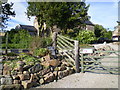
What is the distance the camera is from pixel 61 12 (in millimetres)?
15852

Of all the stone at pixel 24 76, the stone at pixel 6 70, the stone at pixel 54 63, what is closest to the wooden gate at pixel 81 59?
the stone at pixel 54 63

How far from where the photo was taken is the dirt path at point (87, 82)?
11.8ft

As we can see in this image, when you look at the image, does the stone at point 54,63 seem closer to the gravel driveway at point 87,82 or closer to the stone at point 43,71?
the stone at point 43,71

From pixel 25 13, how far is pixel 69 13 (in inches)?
353

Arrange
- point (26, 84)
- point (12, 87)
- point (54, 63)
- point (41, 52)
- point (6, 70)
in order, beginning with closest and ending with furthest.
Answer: point (12, 87), point (26, 84), point (6, 70), point (54, 63), point (41, 52)

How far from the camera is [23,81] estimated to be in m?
3.49

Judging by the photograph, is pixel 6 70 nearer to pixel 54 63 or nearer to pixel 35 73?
pixel 35 73

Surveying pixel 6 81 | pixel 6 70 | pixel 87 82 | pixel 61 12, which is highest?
pixel 61 12

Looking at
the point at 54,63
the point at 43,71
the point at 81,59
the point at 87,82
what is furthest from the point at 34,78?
the point at 81,59

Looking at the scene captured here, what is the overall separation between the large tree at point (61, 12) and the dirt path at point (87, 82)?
12433 mm

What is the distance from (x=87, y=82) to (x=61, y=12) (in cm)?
1344

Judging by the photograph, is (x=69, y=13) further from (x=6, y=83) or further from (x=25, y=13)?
(x=6, y=83)

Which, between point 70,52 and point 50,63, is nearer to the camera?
point 50,63

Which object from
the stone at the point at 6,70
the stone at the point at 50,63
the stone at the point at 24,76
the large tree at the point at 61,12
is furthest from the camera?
the large tree at the point at 61,12
